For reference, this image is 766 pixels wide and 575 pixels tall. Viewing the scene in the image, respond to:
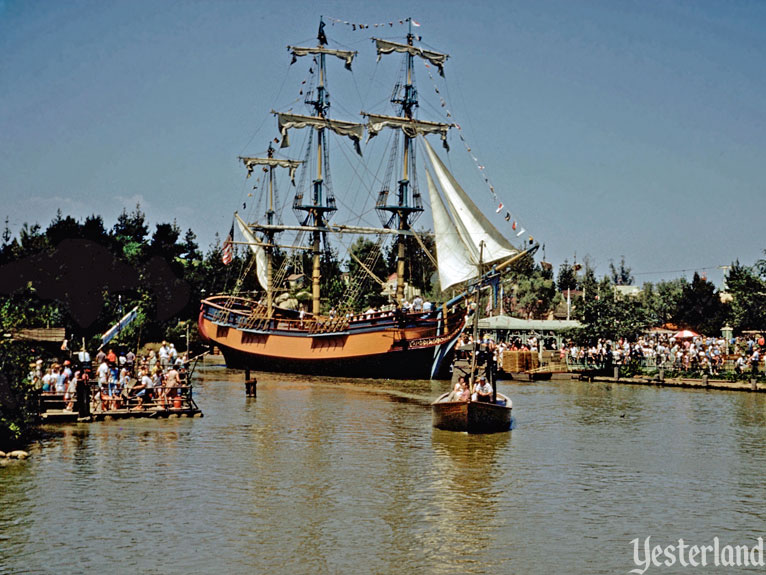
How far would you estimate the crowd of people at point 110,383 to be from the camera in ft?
92.2

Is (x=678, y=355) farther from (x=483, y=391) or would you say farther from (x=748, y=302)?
(x=483, y=391)

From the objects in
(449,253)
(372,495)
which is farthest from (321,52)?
(372,495)

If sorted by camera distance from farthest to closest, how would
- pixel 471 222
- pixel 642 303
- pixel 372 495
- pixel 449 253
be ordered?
pixel 642 303 < pixel 449 253 < pixel 471 222 < pixel 372 495

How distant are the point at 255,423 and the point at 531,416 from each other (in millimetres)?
10067

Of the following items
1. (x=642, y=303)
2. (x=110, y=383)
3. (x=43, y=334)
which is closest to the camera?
(x=110, y=383)

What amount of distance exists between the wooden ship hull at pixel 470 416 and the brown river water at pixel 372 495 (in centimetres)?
35

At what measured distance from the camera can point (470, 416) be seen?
1041 inches

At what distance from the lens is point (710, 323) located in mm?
81312

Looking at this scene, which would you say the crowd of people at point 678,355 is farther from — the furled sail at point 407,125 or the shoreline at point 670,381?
the furled sail at point 407,125

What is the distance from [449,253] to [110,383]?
2493cm

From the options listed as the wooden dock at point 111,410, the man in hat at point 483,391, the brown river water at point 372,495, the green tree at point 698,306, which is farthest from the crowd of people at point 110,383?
the green tree at point 698,306

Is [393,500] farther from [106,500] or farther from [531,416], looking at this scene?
[531,416]

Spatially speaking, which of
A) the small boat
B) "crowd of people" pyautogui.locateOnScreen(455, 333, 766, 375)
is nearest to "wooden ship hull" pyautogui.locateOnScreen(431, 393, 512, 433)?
the small boat

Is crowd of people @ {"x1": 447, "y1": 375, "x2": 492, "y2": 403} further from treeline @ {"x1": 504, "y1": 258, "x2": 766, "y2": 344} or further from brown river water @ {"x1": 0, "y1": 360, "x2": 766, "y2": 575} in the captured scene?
treeline @ {"x1": 504, "y1": 258, "x2": 766, "y2": 344}
